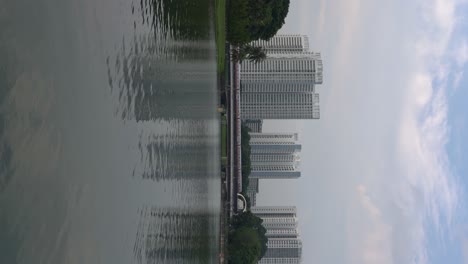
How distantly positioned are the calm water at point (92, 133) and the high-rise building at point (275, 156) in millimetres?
102360

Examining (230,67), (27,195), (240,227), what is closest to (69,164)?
(27,195)

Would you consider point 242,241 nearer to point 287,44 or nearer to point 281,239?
point 287,44

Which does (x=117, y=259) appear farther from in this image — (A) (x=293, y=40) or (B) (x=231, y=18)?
(A) (x=293, y=40)

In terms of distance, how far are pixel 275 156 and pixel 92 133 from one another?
399 ft

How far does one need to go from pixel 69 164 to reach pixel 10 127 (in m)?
2.80

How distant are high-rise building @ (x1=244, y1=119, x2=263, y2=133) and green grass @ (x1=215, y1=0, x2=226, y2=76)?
63.2 metres

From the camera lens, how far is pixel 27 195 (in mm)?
12719

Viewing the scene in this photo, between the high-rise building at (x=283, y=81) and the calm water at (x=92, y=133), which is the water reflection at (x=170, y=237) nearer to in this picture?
the calm water at (x=92, y=133)

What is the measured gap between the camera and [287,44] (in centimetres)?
11412

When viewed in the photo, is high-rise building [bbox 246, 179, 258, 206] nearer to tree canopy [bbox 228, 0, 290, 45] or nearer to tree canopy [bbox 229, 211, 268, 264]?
tree canopy [bbox 229, 211, 268, 264]

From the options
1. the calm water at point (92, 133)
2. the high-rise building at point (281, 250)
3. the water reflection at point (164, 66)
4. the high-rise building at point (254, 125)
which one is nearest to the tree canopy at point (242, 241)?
the water reflection at point (164, 66)

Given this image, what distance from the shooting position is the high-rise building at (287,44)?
367ft

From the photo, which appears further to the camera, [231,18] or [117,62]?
[231,18]

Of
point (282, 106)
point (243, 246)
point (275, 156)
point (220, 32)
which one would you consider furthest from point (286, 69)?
point (220, 32)
